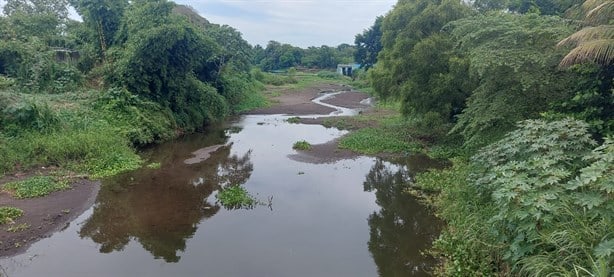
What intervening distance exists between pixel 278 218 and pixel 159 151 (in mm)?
9540

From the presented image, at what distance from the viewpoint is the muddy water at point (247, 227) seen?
318 inches

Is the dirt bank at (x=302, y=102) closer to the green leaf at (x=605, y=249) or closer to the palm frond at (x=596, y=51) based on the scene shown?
the palm frond at (x=596, y=51)

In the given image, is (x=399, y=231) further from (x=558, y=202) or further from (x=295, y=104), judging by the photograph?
(x=295, y=104)

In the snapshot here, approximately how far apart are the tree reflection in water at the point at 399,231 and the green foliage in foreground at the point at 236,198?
11.8ft

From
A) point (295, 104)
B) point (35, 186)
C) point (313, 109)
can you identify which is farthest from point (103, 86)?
point (295, 104)

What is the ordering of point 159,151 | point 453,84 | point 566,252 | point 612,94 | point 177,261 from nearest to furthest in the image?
point 566,252 < point 177,261 < point 612,94 < point 453,84 < point 159,151

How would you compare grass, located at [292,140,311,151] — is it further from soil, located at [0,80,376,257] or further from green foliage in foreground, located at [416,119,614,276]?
green foliage in foreground, located at [416,119,614,276]

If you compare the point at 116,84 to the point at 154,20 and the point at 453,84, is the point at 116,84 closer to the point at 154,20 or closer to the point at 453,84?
the point at 154,20

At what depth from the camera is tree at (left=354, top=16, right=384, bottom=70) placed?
5306 cm

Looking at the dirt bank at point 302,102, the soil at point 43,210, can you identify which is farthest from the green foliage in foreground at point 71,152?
the dirt bank at point 302,102

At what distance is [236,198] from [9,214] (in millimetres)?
5588

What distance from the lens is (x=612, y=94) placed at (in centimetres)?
901

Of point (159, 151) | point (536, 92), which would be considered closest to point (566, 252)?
point (536, 92)

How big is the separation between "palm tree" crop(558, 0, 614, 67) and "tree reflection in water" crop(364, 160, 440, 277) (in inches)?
202
